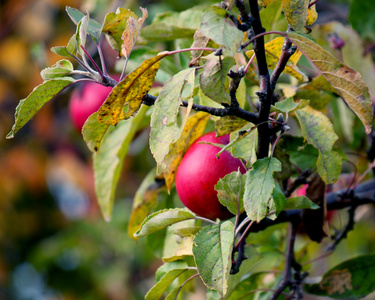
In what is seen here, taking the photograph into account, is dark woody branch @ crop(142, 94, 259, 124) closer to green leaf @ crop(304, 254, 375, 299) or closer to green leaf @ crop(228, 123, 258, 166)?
green leaf @ crop(228, 123, 258, 166)

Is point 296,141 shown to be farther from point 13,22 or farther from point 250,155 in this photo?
point 13,22

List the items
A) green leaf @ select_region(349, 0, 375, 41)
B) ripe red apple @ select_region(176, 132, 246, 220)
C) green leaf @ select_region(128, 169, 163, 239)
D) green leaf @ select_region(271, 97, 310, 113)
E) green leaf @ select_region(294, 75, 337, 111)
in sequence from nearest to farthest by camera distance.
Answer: green leaf @ select_region(271, 97, 310, 113)
ripe red apple @ select_region(176, 132, 246, 220)
green leaf @ select_region(294, 75, 337, 111)
green leaf @ select_region(128, 169, 163, 239)
green leaf @ select_region(349, 0, 375, 41)

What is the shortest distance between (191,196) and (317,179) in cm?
22

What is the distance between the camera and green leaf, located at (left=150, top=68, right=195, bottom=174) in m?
0.64

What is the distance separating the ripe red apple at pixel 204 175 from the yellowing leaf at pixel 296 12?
224 mm

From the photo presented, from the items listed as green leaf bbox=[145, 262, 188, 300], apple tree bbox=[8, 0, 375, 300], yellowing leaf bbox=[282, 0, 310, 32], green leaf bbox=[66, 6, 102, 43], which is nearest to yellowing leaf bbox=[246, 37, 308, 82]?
apple tree bbox=[8, 0, 375, 300]

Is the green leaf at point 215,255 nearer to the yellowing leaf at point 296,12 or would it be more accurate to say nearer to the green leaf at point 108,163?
the yellowing leaf at point 296,12

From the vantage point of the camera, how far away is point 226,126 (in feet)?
2.20

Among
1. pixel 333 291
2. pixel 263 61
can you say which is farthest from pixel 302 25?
pixel 333 291

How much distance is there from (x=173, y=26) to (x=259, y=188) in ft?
1.57

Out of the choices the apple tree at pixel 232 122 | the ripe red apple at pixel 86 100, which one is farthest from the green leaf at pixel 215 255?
the ripe red apple at pixel 86 100

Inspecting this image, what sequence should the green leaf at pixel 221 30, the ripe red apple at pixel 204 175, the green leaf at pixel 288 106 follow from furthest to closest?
the ripe red apple at pixel 204 175, the green leaf at pixel 288 106, the green leaf at pixel 221 30

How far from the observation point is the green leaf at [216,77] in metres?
A: 0.61

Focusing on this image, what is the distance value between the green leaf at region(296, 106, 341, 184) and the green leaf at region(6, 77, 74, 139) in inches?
13.7
